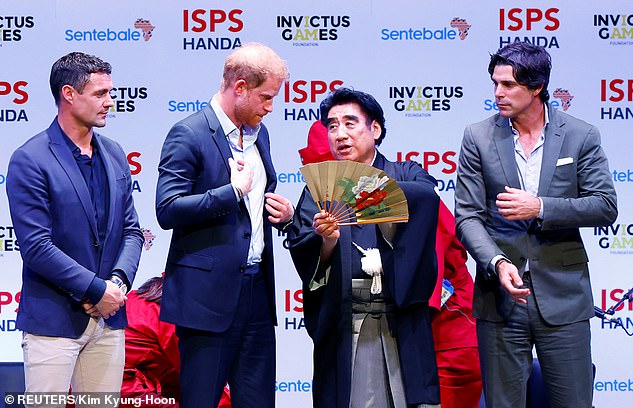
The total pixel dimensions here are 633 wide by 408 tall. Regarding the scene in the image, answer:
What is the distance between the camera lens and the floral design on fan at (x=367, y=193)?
3.41 metres

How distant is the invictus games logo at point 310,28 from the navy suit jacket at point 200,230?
244 centimetres

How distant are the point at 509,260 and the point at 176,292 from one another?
1.36 m

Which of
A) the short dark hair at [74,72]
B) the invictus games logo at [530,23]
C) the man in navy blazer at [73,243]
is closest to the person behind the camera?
the man in navy blazer at [73,243]

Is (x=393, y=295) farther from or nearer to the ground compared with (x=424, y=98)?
nearer to the ground

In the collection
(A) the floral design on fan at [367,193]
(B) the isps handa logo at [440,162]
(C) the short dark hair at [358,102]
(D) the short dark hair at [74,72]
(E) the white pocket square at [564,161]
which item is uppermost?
(D) the short dark hair at [74,72]

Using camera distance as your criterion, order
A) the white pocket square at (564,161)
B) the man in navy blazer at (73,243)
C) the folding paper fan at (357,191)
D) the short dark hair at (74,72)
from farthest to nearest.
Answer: the white pocket square at (564,161) < the short dark hair at (74,72) < the man in navy blazer at (73,243) < the folding paper fan at (357,191)

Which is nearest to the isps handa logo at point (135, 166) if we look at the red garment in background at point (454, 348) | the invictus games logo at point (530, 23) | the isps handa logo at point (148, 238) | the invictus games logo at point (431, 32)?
the isps handa logo at point (148, 238)

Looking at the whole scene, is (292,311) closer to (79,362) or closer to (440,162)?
(440,162)

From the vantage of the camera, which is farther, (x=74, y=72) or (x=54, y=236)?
(x=74, y=72)

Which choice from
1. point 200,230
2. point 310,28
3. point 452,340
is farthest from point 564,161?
point 310,28

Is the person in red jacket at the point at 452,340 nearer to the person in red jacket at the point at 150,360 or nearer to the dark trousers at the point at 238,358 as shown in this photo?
the person in red jacket at the point at 150,360

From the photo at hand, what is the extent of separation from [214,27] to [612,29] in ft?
8.43

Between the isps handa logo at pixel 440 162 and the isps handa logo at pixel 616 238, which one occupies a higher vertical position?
the isps handa logo at pixel 440 162

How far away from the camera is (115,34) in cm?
594
